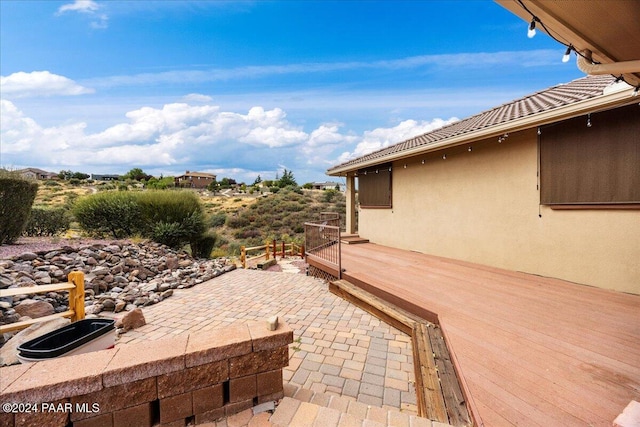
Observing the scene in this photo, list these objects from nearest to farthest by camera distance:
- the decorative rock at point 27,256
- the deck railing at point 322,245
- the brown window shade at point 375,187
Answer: the decorative rock at point 27,256
the deck railing at point 322,245
the brown window shade at point 375,187

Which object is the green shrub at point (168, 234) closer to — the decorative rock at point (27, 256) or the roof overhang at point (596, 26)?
the decorative rock at point (27, 256)

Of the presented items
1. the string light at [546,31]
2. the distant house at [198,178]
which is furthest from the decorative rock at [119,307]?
the distant house at [198,178]

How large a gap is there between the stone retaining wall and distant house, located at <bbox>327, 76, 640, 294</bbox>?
4800 millimetres

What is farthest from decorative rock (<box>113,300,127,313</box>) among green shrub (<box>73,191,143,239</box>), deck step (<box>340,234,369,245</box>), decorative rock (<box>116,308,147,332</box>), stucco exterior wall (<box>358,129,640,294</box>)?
stucco exterior wall (<box>358,129,640,294</box>)

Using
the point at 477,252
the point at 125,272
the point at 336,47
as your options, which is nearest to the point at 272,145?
the point at 336,47

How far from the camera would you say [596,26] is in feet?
5.92

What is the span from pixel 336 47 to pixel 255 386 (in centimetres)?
1294

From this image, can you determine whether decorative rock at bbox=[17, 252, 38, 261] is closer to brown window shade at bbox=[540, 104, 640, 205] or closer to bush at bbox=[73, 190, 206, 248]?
bush at bbox=[73, 190, 206, 248]

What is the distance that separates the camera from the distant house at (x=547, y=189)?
3859mm

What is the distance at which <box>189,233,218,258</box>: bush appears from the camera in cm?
1171

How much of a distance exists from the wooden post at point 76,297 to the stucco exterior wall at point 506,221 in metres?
6.72

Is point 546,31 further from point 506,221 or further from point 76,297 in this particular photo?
point 76,297

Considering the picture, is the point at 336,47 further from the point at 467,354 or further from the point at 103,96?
the point at 467,354

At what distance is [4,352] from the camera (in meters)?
2.86
